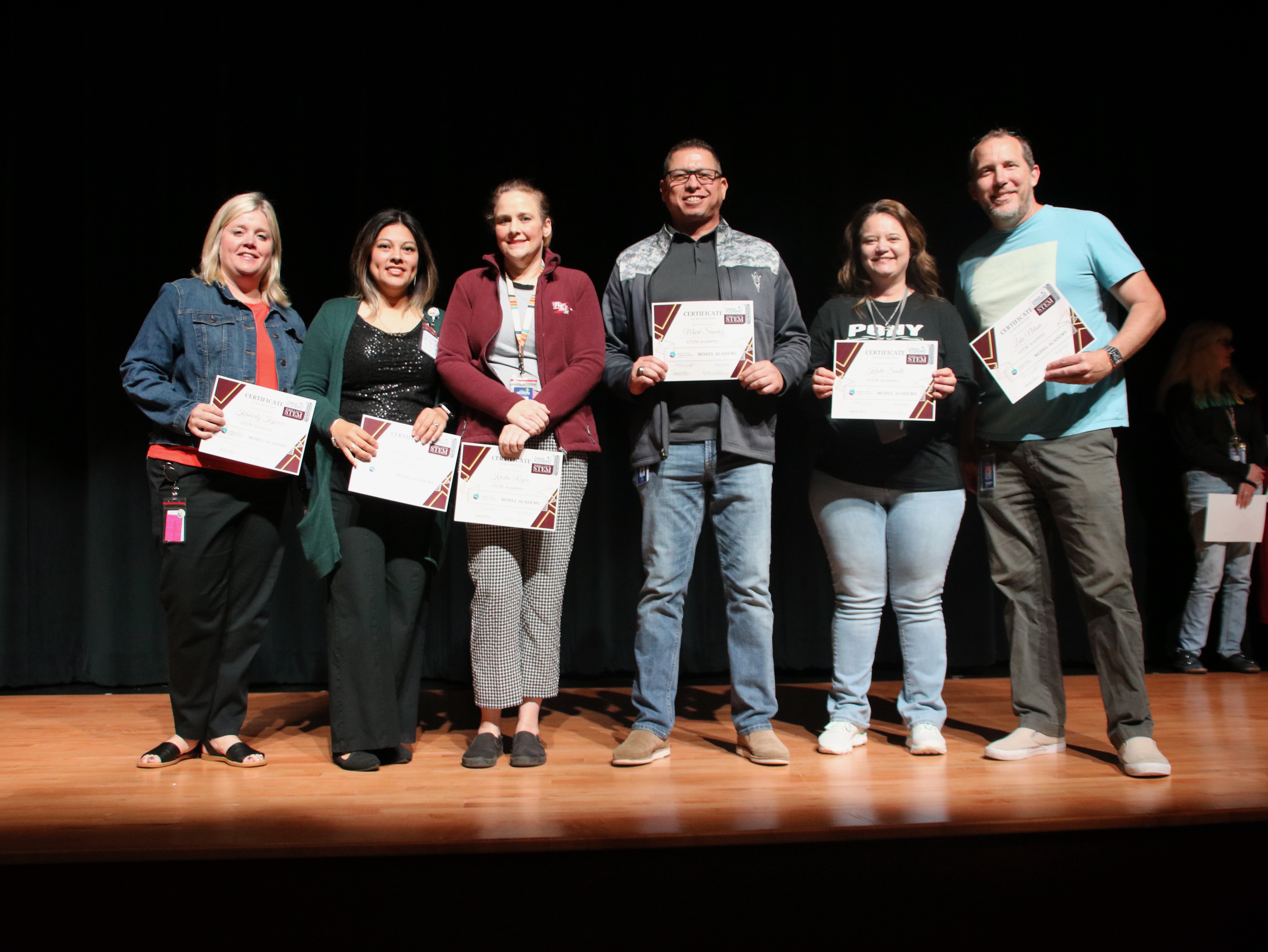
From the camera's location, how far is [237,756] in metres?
2.19

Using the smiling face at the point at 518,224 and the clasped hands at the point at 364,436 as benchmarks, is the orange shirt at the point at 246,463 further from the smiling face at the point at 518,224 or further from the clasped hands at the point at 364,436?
the smiling face at the point at 518,224

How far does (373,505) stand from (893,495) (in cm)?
142

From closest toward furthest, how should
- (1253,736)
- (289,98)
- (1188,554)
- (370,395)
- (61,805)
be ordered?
(61,805), (370,395), (1253,736), (289,98), (1188,554)

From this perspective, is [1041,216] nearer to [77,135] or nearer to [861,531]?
[861,531]

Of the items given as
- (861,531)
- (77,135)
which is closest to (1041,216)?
(861,531)

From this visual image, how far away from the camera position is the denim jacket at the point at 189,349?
2.19 metres

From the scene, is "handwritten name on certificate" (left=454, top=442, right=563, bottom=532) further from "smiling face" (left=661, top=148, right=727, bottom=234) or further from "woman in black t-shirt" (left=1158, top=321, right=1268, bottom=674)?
"woman in black t-shirt" (left=1158, top=321, right=1268, bottom=674)

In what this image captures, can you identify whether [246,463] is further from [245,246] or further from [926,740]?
[926,740]

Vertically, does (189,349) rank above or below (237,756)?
above

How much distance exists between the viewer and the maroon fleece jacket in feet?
6.95

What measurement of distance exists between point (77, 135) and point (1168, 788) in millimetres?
4412

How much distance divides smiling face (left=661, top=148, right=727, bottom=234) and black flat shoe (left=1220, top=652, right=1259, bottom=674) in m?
3.16

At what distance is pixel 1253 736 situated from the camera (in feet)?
7.89

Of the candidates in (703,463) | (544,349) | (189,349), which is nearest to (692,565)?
(703,463)
